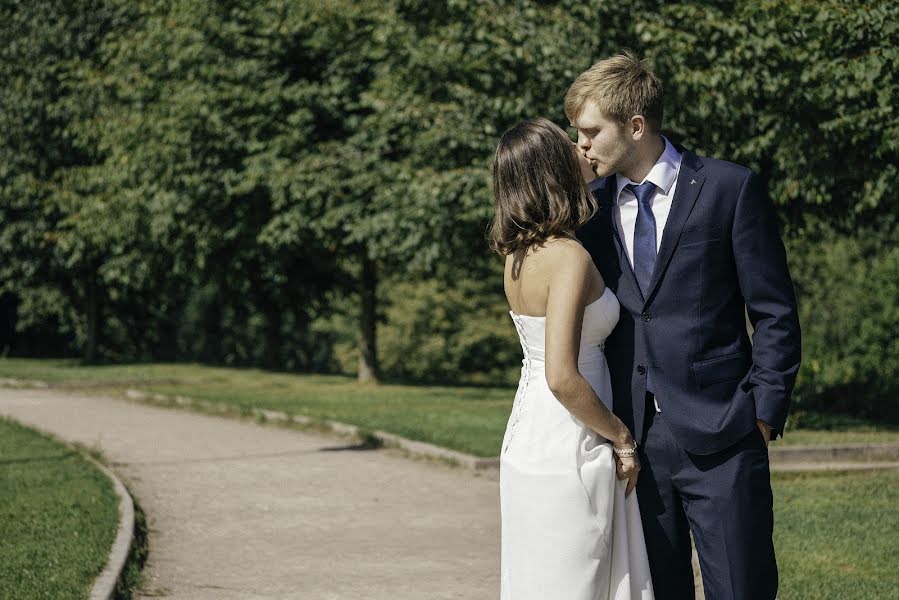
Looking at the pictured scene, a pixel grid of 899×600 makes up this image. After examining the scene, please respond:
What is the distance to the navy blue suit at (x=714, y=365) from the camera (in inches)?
138

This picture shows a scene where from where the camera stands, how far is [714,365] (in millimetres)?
3574

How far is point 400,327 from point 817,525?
130 ft

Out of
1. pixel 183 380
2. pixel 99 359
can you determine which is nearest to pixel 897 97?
pixel 183 380

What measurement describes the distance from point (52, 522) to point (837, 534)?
5.16 metres

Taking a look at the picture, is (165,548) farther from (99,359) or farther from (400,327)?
Answer: (400,327)

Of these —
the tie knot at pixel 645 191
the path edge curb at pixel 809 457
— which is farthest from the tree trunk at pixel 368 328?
the tie knot at pixel 645 191

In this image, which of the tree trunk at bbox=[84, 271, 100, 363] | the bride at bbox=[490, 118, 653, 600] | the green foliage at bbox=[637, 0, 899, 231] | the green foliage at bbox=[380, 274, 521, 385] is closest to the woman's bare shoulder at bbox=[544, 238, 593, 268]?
the bride at bbox=[490, 118, 653, 600]

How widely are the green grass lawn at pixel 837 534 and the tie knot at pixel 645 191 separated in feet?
10.2

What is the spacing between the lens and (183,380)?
21688mm

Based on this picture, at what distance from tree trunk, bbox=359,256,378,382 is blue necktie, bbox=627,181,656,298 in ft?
61.9

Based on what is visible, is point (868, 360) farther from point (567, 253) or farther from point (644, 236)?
point (567, 253)

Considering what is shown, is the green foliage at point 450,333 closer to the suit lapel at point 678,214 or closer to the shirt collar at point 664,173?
the shirt collar at point 664,173

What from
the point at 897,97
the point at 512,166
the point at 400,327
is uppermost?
the point at 897,97

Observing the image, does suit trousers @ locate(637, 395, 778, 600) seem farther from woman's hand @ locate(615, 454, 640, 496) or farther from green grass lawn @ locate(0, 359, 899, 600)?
green grass lawn @ locate(0, 359, 899, 600)
